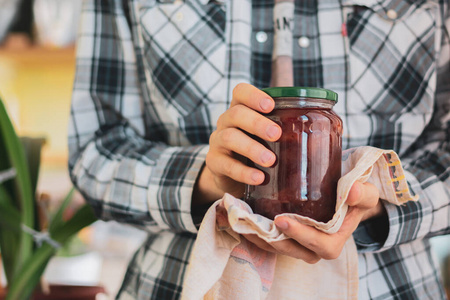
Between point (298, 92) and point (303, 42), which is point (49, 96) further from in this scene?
point (298, 92)

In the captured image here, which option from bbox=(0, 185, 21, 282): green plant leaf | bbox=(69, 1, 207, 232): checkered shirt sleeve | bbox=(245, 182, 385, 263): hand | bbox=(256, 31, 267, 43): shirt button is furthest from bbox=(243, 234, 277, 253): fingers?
bbox=(0, 185, 21, 282): green plant leaf

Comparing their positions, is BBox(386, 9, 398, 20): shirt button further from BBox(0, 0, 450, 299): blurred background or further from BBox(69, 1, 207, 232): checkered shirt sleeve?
BBox(0, 0, 450, 299): blurred background

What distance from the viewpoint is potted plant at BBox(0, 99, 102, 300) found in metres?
Answer: 0.89

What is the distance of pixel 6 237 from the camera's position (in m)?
0.99

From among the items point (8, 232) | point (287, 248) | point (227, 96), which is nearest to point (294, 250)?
point (287, 248)

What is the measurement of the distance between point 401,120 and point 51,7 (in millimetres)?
1576

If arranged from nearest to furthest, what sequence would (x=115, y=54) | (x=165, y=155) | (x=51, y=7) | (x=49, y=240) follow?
1. (x=165, y=155)
2. (x=115, y=54)
3. (x=49, y=240)
4. (x=51, y=7)

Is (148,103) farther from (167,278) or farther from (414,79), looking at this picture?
(414,79)

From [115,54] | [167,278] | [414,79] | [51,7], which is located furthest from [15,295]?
[51,7]

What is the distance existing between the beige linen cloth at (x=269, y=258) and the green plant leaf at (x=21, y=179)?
0.52 m

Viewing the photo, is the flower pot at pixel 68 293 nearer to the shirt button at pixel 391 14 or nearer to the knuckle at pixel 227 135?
the knuckle at pixel 227 135

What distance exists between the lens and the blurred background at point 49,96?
75.9 inches

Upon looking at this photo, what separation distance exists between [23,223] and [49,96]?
1.35 meters

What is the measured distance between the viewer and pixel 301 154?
0.46 meters
